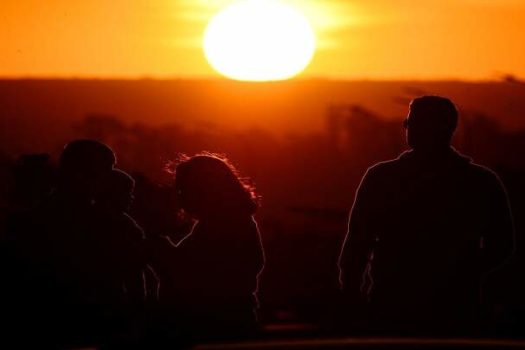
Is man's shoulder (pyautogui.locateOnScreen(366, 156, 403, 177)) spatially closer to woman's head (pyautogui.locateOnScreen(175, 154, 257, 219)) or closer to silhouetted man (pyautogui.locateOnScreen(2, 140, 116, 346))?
woman's head (pyautogui.locateOnScreen(175, 154, 257, 219))

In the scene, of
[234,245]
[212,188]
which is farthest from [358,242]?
[212,188]

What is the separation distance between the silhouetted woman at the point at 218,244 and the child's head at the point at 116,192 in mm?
454

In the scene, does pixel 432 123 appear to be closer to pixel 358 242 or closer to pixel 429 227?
pixel 429 227

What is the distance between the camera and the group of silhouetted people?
19.6 feet

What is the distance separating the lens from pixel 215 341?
356 centimetres

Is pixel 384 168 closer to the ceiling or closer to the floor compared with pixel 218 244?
closer to the ceiling

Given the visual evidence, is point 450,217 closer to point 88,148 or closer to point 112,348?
point 88,148

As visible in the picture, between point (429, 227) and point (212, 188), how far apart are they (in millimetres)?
968

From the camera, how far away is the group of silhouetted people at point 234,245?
5988 mm

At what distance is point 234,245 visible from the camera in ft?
20.2

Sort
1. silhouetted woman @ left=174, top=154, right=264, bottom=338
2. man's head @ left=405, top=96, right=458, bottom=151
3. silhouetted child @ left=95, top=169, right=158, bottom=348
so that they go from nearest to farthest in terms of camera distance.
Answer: man's head @ left=405, top=96, right=458, bottom=151
silhouetted woman @ left=174, top=154, right=264, bottom=338
silhouetted child @ left=95, top=169, right=158, bottom=348

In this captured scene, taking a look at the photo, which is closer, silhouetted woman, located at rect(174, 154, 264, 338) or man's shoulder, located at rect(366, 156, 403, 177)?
man's shoulder, located at rect(366, 156, 403, 177)

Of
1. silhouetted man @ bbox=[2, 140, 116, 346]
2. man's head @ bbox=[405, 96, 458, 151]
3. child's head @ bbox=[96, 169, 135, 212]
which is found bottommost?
silhouetted man @ bbox=[2, 140, 116, 346]

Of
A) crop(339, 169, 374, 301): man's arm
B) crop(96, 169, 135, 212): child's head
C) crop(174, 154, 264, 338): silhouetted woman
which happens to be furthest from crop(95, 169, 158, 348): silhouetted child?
crop(339, 169, 374, 301): man's arm
